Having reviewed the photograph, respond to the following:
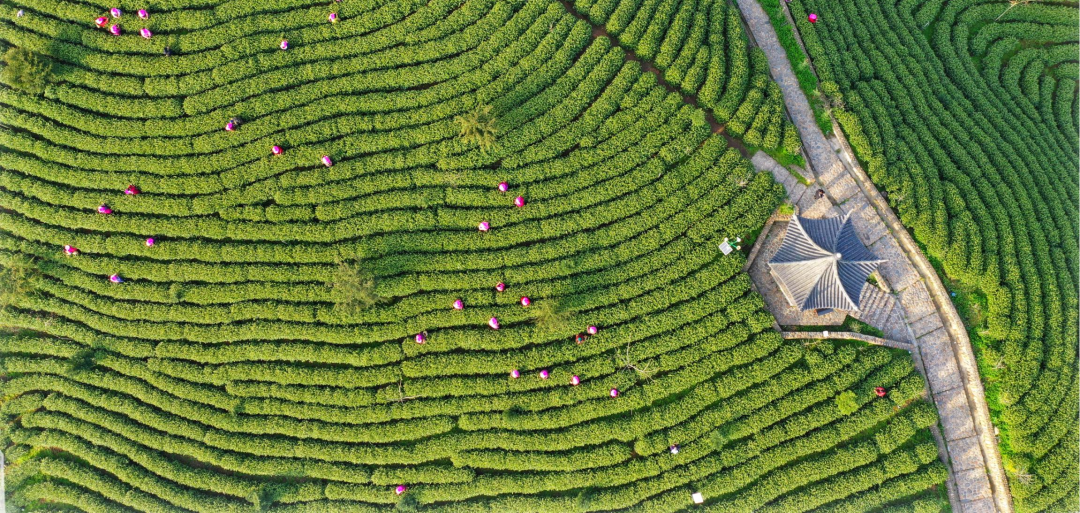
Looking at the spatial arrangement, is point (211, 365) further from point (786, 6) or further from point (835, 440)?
point (786, 6)

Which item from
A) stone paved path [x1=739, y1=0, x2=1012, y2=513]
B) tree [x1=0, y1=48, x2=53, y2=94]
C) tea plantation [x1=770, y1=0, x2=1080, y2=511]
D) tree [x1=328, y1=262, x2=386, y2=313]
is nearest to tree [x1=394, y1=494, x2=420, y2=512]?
tree [x1=328, y1=262, x2=386, y2=313]

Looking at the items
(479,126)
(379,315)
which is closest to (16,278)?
(379,315)

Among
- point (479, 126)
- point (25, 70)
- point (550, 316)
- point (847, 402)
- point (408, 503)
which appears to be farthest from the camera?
point (408, 503)

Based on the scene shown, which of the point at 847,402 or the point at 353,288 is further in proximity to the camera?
the point at 847,402

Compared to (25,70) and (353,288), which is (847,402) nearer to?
(353,288)

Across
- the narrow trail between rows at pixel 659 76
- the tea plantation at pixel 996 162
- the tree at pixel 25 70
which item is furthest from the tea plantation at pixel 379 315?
the tea plantation at pixel 996 162

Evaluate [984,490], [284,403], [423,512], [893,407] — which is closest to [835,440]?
[893,407]

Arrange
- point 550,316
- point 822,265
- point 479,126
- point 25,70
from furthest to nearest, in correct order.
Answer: point 25,70 → point 479,126 → point 550,316 → point 822,265
